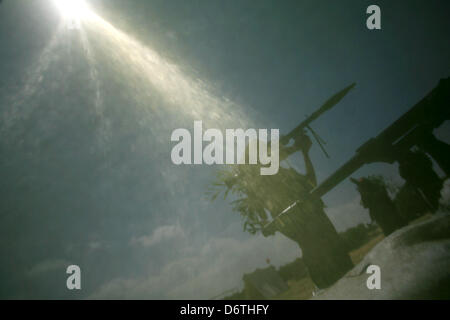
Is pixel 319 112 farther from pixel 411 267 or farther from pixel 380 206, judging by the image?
pixel 411 267

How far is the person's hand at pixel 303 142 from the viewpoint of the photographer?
14.1 metres

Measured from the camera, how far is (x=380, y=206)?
9.34 metres

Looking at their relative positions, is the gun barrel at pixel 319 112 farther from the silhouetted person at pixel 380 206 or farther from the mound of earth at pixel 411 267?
the mound of earth at pixel 411 267

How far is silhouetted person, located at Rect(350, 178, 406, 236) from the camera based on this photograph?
9.11 m

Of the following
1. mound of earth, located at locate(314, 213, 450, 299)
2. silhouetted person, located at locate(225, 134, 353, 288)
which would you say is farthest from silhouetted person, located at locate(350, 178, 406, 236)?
mound of earth, located at locate(314, 213, 450, 299)

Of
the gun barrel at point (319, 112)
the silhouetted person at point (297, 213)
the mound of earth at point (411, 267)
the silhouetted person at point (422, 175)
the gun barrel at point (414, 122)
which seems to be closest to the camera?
the mound of earth at point (411, 267)

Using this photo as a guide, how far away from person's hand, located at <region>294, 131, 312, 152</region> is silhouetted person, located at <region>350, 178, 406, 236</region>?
4355mm

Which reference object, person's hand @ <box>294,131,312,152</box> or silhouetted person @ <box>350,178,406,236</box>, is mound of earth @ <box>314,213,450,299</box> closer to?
silhouetted person @ <box>350,178,406,236</box>

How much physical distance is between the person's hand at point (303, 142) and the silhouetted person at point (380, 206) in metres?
4.36

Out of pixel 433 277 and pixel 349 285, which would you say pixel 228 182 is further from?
pixel 433 277

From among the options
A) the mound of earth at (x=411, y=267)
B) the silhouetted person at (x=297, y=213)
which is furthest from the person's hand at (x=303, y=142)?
the mound of earth at (x=411, y=267)

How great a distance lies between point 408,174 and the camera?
5145mm
